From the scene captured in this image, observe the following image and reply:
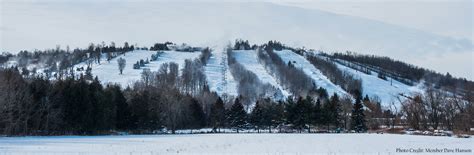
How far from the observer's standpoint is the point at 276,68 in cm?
19525

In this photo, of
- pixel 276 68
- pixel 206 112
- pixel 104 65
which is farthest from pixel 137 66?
pixel 206 112

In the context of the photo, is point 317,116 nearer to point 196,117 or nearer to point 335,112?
point 335,112

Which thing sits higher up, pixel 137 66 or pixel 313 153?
pixel 137 66

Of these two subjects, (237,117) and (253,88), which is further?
(253,88)

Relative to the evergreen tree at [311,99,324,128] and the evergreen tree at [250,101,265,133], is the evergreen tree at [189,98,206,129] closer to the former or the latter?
the evergreen tree at [250,101,265,133]

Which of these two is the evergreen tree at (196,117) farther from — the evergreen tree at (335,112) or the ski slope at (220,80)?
the ski slope at (220,80)

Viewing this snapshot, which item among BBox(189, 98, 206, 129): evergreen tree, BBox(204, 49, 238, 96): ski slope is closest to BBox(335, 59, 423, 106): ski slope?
BBox(204, 49, 238, 96): ski slope

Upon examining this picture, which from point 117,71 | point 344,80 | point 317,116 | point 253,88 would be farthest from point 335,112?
point 117,71

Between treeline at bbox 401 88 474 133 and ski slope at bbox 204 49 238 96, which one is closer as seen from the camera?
treeline at bbox 401 88 474 133

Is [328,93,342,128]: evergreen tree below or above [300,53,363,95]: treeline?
below

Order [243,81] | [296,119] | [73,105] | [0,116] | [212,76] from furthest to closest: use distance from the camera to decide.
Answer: [212,76] < [243,81] < [296,119] < [73,105] < [0,116]

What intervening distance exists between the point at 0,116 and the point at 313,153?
36.7 metres

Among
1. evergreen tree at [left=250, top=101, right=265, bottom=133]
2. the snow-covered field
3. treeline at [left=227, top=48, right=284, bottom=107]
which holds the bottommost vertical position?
the snow-covered field

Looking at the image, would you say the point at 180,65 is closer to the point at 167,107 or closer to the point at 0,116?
the point at 167,107
